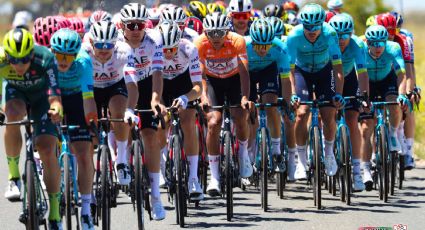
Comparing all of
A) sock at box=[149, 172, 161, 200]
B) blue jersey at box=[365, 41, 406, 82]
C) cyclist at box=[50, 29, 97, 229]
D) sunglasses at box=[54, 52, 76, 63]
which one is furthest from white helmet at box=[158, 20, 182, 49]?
blue jersey at box=[365, 41, 406, 82]

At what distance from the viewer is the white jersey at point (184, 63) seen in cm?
1357

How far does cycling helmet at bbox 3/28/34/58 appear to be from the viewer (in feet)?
34.4

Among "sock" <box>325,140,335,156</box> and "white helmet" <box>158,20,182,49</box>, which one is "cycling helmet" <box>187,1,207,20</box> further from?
"white helmet" <box>158,20,182,49</box>

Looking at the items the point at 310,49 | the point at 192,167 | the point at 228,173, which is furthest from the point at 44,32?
the point at 310,49

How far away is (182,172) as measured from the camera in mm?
12953

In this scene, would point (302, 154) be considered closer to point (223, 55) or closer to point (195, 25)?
point (223, 55)

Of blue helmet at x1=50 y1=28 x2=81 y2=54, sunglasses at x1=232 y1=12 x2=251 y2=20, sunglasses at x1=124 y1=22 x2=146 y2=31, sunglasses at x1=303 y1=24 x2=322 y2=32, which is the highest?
sunglasses at x1=232 y1=12 x2=251 y2=20

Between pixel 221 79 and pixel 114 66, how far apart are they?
71.9 inches

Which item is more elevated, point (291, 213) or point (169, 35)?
point (169, 35)

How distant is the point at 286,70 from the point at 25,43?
520 cm

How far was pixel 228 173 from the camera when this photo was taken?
13227 mm

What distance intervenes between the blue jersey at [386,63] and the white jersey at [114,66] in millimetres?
4227

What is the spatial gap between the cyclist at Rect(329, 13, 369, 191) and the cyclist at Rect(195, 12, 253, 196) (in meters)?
1.41

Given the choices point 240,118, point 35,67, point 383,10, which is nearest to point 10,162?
point 35,67
